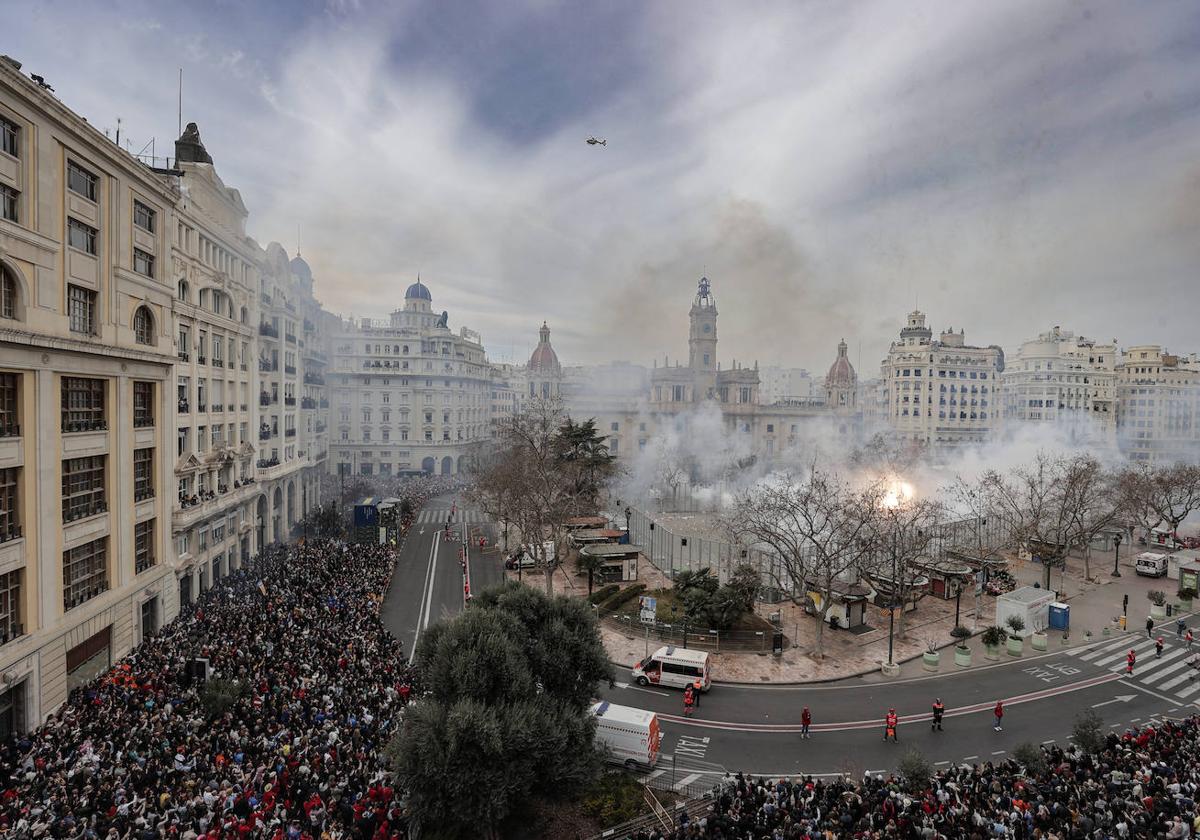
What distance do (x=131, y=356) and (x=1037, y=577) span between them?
179 feet

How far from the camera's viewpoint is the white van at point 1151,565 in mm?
45500

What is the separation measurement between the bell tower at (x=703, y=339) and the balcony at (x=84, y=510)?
10402cm

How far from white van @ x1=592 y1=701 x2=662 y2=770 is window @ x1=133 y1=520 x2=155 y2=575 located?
20518 millimetres

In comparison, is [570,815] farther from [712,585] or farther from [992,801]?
[712,585]

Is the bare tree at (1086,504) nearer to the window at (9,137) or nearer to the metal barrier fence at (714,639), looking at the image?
the metal barrier fence at (714,639)

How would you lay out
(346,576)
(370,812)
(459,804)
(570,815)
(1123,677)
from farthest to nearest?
1. (346,576)
2. (1123,677)
3. (570,815)
4. (370,812)
5. (459,804)

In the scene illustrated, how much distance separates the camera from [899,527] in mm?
32844

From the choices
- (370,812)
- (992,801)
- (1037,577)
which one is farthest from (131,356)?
(1037,577)

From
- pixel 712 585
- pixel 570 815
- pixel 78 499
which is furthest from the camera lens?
pixel 712 585

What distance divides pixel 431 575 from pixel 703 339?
90743 millimetres

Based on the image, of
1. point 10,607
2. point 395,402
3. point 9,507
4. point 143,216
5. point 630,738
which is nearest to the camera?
point 630,738

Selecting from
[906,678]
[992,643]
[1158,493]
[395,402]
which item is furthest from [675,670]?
[395,402]

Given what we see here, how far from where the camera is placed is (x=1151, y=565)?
45.5 metres

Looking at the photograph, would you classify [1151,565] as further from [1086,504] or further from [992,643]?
[992,643]
